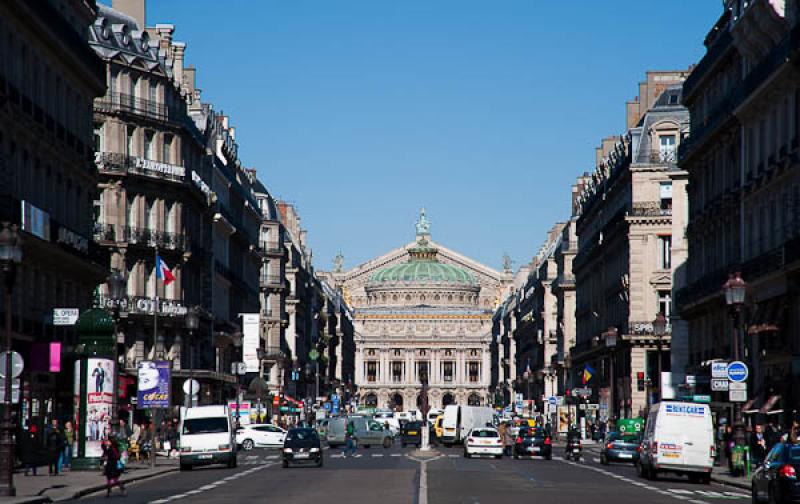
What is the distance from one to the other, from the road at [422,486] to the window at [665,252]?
132 feet

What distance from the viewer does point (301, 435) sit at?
65125 mm

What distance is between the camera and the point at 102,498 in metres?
41.6

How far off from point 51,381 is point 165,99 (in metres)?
27.3

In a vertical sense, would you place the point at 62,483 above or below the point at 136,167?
below

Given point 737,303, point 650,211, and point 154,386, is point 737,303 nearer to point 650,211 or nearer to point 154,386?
point 154,386

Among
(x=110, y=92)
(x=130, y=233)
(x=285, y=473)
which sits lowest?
(x=285, y=473)

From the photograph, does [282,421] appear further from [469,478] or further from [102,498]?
[102,498]

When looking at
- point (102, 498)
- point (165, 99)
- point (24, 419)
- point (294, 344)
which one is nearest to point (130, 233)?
point (165, 99)

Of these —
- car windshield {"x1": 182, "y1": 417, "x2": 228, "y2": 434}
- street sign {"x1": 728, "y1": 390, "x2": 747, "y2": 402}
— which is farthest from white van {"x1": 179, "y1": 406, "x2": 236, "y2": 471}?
street sign {"x1": 728, "y1": 390, "x2": 747, "y2": 402}

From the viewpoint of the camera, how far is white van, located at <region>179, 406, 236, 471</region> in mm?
61812

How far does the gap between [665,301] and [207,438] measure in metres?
46.7

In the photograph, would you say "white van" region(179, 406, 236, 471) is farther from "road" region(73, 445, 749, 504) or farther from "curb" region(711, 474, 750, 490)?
"curb" region(711, 474, 750, 490)

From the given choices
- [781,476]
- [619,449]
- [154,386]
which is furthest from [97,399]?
[781,476]

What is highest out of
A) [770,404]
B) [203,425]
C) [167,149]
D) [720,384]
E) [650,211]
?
[167,149]
